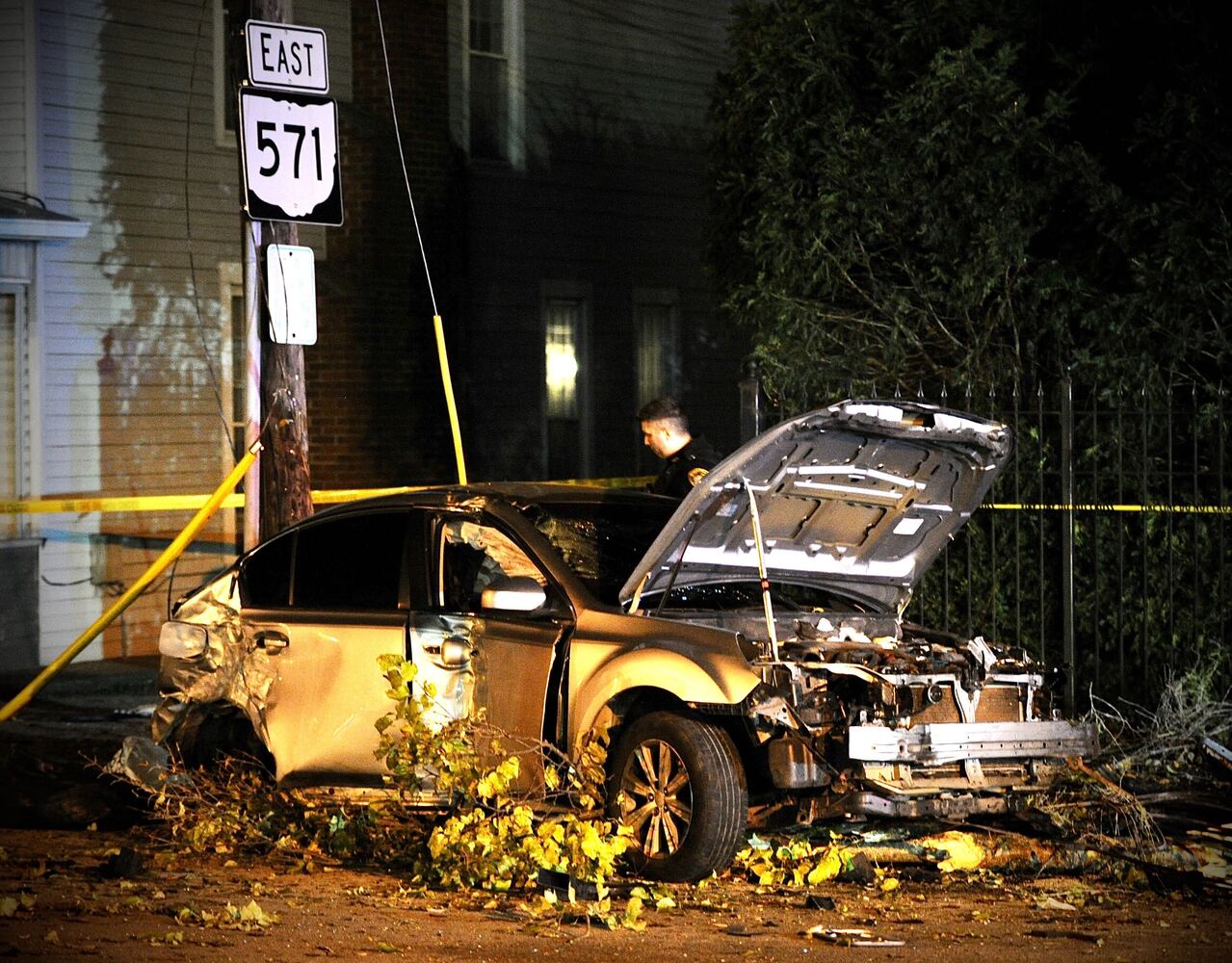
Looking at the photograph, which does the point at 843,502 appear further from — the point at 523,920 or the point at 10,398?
the point at 10,398

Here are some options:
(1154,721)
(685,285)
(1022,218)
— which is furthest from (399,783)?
(685,285)

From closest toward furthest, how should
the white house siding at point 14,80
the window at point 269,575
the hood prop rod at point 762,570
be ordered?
the hood prop rod at point 762,570 → the window at point 269,575 → the white house siding at point 14,80

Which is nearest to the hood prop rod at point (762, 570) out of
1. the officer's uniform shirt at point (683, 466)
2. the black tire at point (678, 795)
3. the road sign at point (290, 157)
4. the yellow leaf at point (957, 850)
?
the black tire at point (678, 795)

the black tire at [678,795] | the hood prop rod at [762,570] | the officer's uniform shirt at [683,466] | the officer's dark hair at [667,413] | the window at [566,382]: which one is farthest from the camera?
the window at [566,382]

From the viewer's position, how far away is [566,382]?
66.6 feet

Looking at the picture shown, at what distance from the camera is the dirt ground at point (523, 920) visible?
649 cm

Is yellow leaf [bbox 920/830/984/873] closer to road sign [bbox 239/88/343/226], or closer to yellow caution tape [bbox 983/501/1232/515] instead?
yellow caution tape [bbox 983/501/1232/515]

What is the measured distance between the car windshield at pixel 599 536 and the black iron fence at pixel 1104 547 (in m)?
2.62

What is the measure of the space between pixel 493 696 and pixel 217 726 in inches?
71.3

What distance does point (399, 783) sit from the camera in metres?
7.82

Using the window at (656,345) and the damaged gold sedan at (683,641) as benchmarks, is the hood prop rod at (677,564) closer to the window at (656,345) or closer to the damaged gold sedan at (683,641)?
the damaged gold sedan at (683,641)

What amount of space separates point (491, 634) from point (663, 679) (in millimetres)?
946

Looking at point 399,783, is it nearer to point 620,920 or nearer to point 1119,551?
point 620,920

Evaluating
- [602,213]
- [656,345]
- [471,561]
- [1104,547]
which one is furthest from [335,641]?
[656,345]
